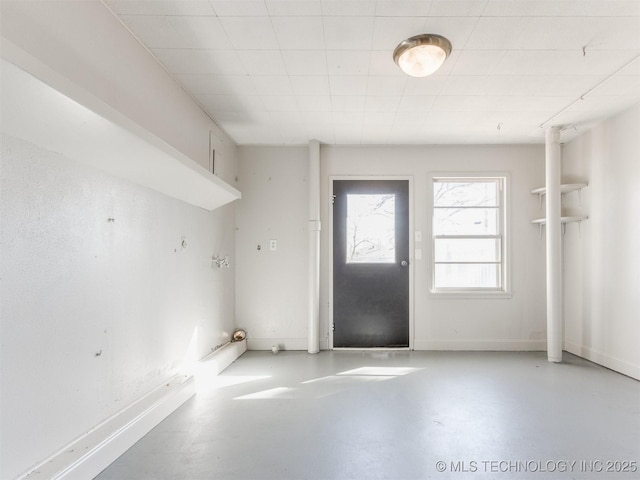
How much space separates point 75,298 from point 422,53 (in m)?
2.35

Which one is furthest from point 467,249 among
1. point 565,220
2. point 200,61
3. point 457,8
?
point 200,61

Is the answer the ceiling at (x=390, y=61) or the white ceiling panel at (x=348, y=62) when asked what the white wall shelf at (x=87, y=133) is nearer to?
the ceiling at (x=390, y=61)

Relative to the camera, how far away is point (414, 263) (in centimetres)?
402

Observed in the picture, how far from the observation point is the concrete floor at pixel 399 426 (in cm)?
172

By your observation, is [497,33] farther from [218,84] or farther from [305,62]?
[218,84]

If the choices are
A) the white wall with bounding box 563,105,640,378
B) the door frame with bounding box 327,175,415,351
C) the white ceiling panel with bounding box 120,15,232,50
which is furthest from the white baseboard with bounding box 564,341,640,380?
the white ceiling panel with bounding box 120,15,232,50

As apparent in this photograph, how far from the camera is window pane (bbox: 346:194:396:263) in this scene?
407cm

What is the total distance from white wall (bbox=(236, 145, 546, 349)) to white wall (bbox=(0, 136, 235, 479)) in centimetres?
152

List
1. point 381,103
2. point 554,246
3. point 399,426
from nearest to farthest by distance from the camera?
point 399,426 < point 381,103 < point 554,246

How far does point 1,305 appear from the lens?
124 cm

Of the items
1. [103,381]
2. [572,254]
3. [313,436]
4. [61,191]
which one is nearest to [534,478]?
[313,436]

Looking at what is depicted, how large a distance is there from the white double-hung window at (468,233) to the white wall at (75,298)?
2988mm

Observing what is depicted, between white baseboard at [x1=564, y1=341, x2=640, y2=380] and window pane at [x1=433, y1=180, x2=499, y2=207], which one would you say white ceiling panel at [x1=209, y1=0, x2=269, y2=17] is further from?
→ white baseboard at [x1=564, y1=341, x2=640, y2=380]

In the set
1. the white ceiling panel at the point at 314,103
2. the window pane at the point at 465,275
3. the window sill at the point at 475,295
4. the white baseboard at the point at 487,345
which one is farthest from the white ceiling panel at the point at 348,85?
the white baseboard at the point at 487,345
